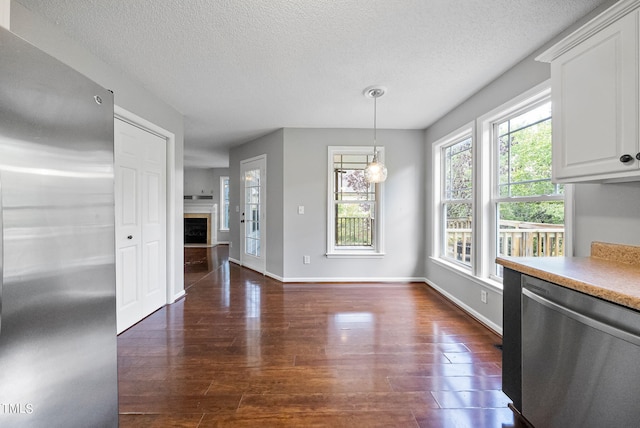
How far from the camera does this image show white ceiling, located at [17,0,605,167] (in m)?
1.65

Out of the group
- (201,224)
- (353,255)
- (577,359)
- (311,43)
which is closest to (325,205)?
(353,255)

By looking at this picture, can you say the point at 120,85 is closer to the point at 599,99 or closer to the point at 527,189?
the point at 599,99

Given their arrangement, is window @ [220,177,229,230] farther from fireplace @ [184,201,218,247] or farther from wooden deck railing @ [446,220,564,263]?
wooden deck railing @ [446,220,564,263]

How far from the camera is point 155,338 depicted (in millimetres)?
2379

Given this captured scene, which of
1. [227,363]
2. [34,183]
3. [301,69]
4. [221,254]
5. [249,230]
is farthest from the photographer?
[221,254]

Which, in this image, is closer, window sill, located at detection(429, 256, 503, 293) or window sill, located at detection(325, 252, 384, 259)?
window sill, located at detection(429, 256, 503, 293)

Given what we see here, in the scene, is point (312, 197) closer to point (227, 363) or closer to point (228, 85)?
point (228, 85)

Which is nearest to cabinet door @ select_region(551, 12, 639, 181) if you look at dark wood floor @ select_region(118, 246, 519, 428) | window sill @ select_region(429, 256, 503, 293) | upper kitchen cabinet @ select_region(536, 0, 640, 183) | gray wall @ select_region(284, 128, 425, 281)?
upper kitchen cabinet @ select_region(536, 0, 640, 183)

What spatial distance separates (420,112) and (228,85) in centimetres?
230

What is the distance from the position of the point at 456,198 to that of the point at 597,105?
2217 millimetres

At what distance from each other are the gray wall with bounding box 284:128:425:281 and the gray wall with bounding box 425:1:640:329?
0.49 metres

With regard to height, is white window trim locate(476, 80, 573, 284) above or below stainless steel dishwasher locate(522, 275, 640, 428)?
above

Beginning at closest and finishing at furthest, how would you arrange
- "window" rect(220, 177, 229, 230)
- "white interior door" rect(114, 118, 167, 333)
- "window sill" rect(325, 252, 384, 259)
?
1. "white interior door" rect(114, 118, 167, 333)
2. "window sill" rect(325, 252, 384, 259)
3. "window" rect(220, 177, 229, 230)

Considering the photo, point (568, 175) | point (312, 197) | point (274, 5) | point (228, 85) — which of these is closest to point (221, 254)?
point (312, 197)
